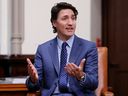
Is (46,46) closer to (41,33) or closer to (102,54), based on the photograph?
(102,54)

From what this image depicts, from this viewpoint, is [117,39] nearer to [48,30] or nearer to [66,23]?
[48,30]

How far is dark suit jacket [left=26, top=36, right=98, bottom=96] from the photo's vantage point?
2.57 meters

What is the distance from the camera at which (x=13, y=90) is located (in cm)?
289

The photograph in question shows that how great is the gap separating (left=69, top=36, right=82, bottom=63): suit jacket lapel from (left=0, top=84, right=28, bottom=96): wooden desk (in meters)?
0.56

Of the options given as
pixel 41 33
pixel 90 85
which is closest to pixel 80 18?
pixel 41 33

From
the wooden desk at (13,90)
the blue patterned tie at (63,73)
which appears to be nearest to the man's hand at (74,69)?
the blue patterned tie at (63,73)

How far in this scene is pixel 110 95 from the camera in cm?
287

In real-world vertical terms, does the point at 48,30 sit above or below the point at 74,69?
above

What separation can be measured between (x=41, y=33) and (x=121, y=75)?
3.76 ft

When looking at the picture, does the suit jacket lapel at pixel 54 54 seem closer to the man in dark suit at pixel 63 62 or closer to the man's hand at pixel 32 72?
the man in dark suit at pixel 63 62

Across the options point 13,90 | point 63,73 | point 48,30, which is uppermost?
point 48,30

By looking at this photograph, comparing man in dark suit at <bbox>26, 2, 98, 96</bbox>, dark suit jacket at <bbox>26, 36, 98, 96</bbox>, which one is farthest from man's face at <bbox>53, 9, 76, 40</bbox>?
dark suit jacket at <bbox>26, 36, 98, 96</bbox>

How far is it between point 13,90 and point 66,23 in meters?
0.77

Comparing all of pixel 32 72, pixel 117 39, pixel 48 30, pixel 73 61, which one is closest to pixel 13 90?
pixel 32 72
